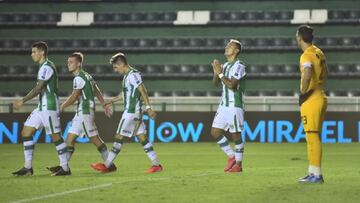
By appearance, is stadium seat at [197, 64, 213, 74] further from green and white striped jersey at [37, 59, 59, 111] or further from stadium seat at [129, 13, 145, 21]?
green and white striped jersey at [37, 59, 59, 111]

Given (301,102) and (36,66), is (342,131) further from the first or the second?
(301,102)

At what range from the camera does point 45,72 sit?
441 inches

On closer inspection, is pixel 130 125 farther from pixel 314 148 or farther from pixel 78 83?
pixel 314 148

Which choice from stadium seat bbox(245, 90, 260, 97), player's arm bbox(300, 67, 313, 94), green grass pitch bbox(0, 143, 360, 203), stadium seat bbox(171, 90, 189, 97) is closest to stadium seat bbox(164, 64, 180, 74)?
stadium seat bbox(171, 90, 189, 97)

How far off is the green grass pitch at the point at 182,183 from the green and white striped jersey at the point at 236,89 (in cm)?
101

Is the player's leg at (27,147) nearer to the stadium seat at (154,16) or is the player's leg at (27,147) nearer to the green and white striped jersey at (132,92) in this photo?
the green and white striped jersey at (132,92)

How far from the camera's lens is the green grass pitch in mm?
8164

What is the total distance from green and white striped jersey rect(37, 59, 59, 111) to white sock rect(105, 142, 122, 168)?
107cm

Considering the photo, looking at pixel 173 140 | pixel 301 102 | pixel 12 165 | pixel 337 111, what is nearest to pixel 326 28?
pixel 337 111

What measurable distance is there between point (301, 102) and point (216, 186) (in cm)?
138

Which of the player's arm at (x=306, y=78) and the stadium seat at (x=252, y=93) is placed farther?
the stadium seat at (x=252, y=93)

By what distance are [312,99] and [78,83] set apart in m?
3.79

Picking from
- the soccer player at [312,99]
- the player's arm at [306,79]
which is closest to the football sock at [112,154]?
the soccer player at [312,99]

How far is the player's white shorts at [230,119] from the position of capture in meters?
11.7
